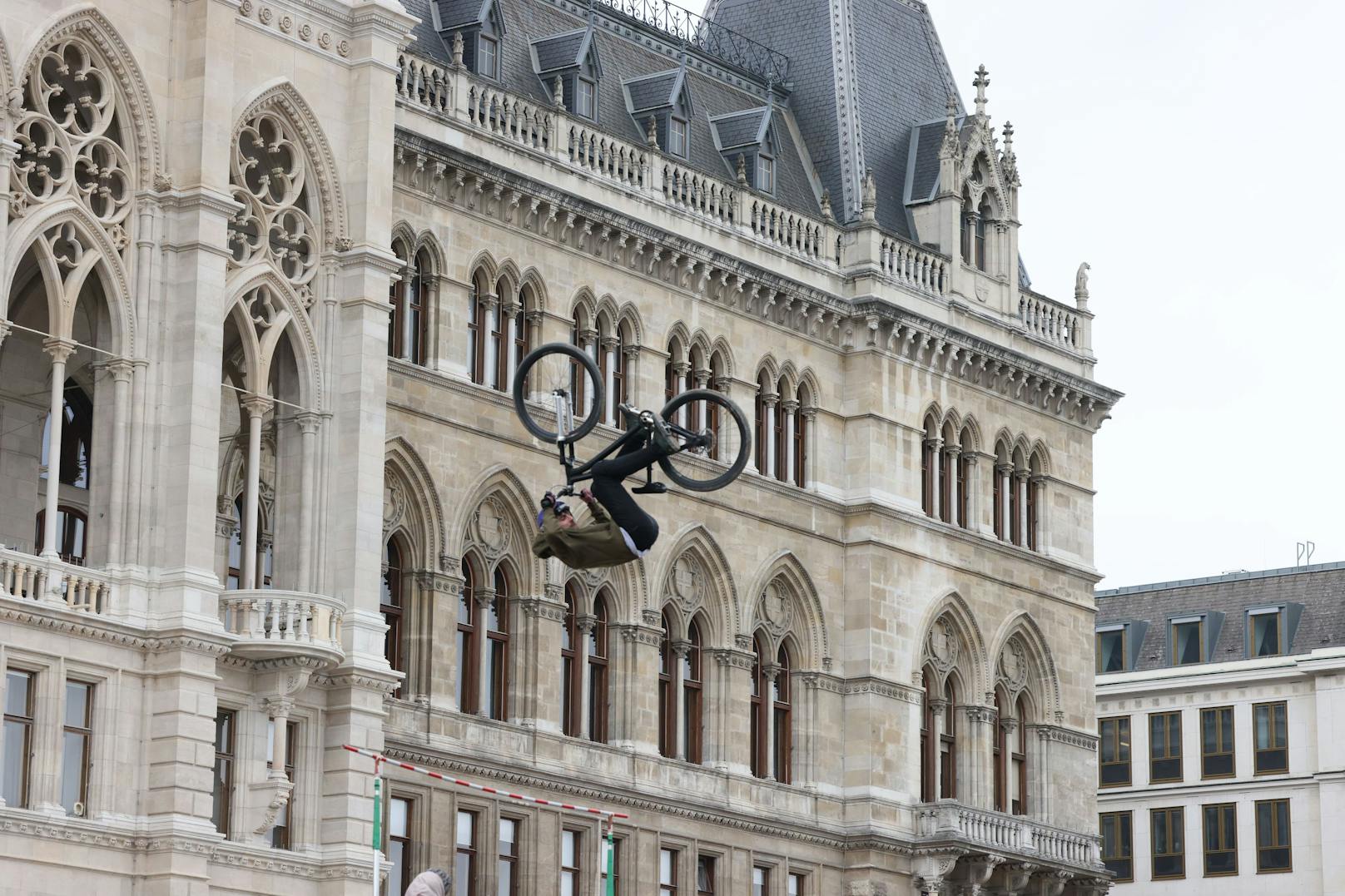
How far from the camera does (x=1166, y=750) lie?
77312mm

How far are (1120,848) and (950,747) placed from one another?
24403 millimetres

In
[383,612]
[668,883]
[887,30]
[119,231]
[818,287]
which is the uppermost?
[887,30]

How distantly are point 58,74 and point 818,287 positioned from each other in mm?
18056

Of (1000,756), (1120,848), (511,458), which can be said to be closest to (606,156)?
(511,458)

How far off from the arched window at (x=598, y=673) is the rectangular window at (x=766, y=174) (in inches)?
376

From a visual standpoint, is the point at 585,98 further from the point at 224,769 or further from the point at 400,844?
the point at 224,769

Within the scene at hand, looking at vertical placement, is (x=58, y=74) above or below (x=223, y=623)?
above

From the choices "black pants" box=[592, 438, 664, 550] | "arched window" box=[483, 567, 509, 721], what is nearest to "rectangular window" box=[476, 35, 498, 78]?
"arched window" box=[483, 567, 509, 721]

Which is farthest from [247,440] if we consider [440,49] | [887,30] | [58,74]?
[887,30]

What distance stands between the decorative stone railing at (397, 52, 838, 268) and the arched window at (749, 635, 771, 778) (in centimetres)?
697

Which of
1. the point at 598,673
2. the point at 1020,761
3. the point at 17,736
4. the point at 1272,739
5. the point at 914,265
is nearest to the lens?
the point at 17,736

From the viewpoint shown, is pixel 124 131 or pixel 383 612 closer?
pixel 124 131

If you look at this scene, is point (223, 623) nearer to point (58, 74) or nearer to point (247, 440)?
point (247, 440)

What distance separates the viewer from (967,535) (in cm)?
5481
